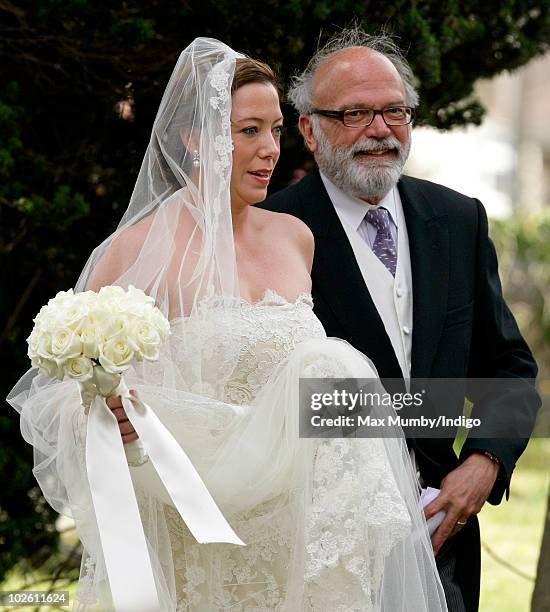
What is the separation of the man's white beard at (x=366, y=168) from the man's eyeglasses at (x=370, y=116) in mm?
62

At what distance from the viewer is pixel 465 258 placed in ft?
13.2

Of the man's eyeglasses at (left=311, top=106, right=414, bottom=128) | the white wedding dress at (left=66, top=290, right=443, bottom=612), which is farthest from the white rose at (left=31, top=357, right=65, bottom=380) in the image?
the man's eyeglasses at (left=311, top=106, right=414, bottom=128)

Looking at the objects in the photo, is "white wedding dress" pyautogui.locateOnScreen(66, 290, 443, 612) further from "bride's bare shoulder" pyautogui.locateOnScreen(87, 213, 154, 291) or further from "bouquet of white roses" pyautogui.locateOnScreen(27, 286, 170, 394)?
"bouquet of white roses" pyautogui.locateOnScreen(27, 286, 170, 394)

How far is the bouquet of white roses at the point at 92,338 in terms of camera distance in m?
2.83

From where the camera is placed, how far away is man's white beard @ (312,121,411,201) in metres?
3.90

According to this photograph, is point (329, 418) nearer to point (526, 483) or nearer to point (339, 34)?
point (339, 34)

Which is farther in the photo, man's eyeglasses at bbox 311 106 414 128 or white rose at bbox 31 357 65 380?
man's eyeglasses at bbox 311 106 414 128

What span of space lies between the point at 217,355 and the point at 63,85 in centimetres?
204

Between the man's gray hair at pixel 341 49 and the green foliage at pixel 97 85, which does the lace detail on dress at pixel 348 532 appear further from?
the green foliage at pixel 97 85

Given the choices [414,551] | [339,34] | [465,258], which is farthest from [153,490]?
[339,34]

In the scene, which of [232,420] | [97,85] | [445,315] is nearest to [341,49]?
[445,315]

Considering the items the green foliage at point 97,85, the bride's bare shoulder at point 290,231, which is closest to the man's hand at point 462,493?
the bride's bare shoulder at point 290,231

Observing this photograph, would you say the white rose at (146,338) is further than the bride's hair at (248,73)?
No

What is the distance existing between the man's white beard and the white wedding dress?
810mm
